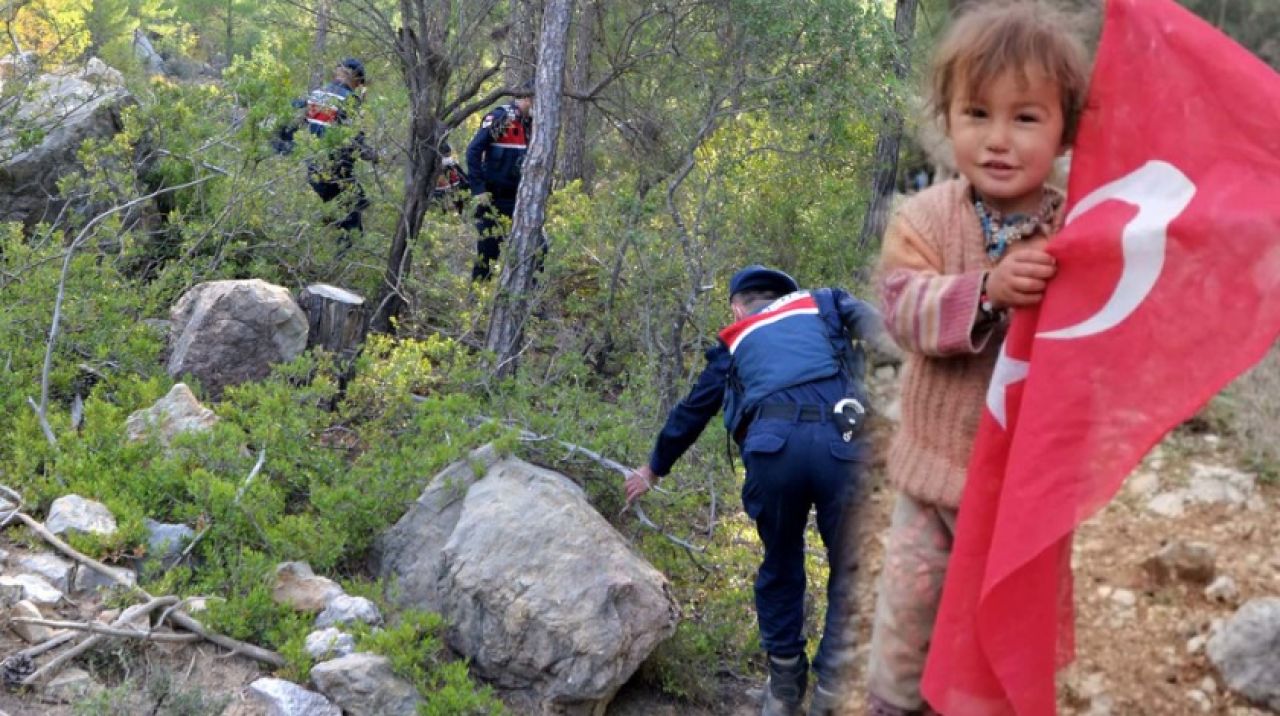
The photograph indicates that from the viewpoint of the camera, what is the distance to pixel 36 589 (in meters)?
3.77

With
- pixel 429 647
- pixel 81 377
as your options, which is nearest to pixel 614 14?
pixel 81 377

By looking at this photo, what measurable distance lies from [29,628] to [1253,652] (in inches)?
122

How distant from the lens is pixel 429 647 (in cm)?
367

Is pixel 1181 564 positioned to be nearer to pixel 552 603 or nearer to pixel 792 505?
pixel 792 505

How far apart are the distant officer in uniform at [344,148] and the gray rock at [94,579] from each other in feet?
11.8

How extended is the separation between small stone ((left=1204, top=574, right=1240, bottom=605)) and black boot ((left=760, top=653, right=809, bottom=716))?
60.6 inches

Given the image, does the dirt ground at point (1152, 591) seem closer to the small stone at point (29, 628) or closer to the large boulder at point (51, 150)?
the small stone at point (29, 628)

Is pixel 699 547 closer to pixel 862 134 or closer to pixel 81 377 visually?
pixel 862 134

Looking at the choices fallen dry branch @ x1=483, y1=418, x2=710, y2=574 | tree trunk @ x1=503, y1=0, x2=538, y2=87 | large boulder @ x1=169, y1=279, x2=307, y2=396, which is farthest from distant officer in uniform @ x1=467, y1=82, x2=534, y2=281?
fallen dry branch @ x1=483, y1=418, x2=710, y2=574

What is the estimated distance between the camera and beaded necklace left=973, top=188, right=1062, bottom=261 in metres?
1.76

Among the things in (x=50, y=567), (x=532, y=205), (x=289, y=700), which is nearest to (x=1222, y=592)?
(x=289, y=700)

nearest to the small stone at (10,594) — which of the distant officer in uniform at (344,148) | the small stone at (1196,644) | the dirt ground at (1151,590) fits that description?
the dirt ground at (1151,590)

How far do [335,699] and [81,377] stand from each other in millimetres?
2743

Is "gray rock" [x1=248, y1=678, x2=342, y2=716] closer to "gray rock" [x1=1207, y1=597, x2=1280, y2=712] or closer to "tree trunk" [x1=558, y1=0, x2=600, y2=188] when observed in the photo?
"gray rock" [x1=1207, y1=597, x2=1280, y2=712]
